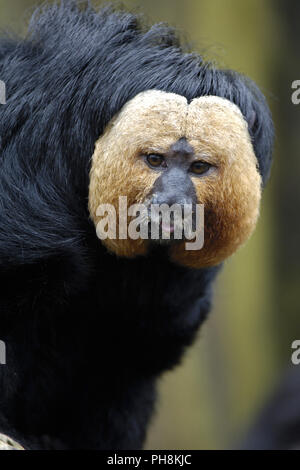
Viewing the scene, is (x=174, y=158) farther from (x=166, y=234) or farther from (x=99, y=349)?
(x=99, y=349)

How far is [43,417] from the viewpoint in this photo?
4.00m

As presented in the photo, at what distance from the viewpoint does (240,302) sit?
25.2 feet

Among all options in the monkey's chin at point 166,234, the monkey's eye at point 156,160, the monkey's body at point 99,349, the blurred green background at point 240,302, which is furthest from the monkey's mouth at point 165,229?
the blurred green background at point 240,302

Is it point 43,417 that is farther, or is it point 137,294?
point 43,417

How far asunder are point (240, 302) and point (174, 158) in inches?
185

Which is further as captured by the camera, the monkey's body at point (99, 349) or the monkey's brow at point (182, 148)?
the monkey's body at point (99, 349)

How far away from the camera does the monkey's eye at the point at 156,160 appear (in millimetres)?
3186

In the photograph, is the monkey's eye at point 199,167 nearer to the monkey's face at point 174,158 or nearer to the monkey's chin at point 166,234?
the monkey's face at point 174,158

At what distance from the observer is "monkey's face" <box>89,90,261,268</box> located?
3.16 m

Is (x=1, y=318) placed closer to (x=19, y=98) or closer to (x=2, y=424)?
(x=2, y=424)

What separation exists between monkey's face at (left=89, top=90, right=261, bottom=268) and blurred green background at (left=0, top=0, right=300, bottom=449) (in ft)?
12.7

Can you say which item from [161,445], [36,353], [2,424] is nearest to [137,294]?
[36,353]

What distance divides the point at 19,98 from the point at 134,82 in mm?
487

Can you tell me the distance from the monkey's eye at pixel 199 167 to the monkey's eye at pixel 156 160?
0.39 feet
